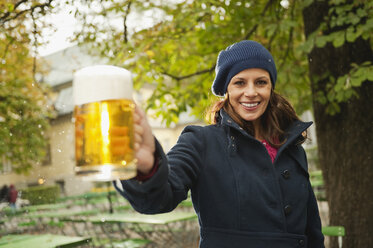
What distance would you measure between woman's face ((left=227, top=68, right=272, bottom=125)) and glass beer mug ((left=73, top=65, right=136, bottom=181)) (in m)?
0.92

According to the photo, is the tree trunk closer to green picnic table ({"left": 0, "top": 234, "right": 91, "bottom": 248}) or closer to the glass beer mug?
green picnic table ({"left": 0, "top": 234, "right": 91, "bottom": 248})

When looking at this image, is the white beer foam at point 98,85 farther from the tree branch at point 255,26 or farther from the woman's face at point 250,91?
the tree branch at point 255,26

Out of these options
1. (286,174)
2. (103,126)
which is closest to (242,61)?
(286,174)

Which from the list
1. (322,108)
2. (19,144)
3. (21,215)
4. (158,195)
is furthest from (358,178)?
(21,215)

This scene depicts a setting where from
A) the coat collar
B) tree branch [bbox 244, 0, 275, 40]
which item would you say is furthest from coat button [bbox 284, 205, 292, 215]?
tree branch [bbox 244, 0, 275, 40]

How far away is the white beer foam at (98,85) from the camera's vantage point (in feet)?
2.67

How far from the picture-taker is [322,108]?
4.79 metres

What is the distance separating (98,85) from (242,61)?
963 mm

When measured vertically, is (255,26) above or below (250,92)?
above

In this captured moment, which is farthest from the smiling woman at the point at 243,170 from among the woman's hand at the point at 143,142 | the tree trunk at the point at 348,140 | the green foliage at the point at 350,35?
the tree trunk at the point at 348,140

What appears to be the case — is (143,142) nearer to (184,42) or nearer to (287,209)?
(287,209)

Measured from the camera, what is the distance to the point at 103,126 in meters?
0.81

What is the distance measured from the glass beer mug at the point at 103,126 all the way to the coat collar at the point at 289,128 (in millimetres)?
876

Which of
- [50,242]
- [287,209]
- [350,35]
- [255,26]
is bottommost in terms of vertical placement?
[50,242]
